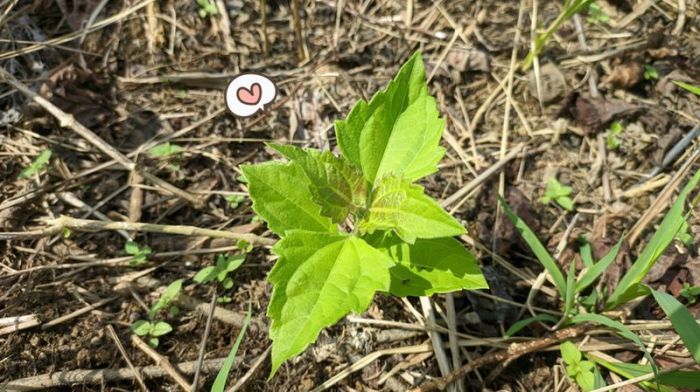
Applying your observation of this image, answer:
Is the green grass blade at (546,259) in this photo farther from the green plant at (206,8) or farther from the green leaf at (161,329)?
the green plant at (206,8)

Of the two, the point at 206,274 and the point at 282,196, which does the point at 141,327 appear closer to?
the point at 206,274

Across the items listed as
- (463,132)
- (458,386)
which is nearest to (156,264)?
(458,386)

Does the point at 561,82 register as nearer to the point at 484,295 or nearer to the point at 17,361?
the point at 484,295

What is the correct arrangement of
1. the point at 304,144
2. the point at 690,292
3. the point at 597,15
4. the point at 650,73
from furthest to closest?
the point at 597,15, the point at 650,73, the point at 304,144, the point at 690,292

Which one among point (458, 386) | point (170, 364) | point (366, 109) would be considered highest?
point (366, 109)

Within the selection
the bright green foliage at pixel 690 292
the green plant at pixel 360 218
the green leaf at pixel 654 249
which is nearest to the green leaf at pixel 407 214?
the green plant at pixel 360 218

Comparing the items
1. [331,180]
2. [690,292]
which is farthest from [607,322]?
[331,180]
